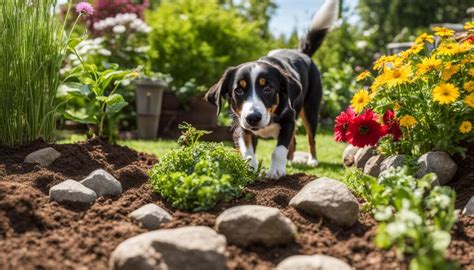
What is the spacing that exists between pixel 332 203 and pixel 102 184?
1404mm

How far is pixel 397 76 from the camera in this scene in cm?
336

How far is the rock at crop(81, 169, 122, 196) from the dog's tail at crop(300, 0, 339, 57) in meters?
3.77

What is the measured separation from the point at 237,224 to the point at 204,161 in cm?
61

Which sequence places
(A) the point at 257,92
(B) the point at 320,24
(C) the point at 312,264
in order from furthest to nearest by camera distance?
(B) the point at 320,24
(A) the point at 257,92
(C) the point at 312,264

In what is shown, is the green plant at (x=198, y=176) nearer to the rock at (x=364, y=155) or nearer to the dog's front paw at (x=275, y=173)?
the dog's front paw at (x=275, y=173)

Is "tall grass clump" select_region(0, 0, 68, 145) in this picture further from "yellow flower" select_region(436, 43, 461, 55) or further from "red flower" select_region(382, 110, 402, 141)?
"yellow flower" select_region(436, 43, 461, 55)

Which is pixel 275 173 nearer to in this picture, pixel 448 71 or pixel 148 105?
pixel 448 71

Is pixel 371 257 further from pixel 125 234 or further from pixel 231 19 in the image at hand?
pixel 231 19

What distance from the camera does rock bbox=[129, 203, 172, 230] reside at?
263 cm

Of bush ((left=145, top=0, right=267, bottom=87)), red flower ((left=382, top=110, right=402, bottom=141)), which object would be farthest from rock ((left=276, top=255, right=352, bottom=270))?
bush ((left=145, top=0, right=267, bottom=87))

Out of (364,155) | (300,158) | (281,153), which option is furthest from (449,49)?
(300,158)

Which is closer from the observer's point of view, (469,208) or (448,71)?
(469,208)

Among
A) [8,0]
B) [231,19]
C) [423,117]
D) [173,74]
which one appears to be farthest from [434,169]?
[231,19]

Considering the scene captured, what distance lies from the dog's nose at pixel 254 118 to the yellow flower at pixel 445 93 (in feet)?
4.16
